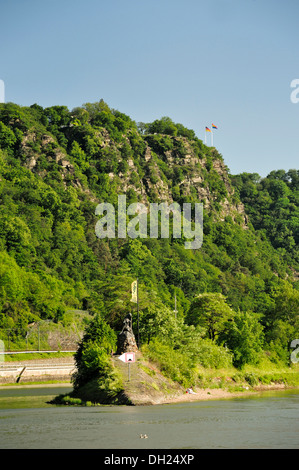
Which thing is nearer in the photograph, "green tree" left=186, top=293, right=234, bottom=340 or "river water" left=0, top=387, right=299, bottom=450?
"river water" left=0, top=387, right=299, bottom=450

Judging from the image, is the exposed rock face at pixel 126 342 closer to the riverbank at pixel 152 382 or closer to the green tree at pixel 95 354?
the green tree at pixel 95 354

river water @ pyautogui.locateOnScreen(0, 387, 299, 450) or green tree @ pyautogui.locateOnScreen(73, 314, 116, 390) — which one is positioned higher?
green tree @ pyautogui.locateOnScreen(73, 314, 116, 390)

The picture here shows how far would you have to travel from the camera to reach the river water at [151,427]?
2775cm

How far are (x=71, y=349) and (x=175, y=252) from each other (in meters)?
81.5

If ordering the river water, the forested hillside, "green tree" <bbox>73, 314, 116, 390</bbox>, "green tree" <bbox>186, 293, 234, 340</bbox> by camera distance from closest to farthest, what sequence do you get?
the river water < "green tree" <bbox>73, 314, 116, 390</bbox> < the forested hillside < "green tree" <bbox>186, 293, 234, 340</bbox>

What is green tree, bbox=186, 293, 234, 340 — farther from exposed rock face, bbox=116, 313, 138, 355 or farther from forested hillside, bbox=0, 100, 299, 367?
exposed rock face, bbox=116, 313, 138, 355

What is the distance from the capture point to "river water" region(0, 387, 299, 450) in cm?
2775

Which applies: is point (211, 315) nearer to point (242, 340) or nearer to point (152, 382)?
point (242, 340)

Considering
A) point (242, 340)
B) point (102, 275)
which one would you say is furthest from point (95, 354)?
point (102, 275)

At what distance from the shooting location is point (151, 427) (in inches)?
1256

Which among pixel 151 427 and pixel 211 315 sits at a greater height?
pixel 211 315

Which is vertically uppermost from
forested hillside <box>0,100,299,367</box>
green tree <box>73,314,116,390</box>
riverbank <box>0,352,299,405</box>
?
forested hillside <box>0,100,299,367</box>

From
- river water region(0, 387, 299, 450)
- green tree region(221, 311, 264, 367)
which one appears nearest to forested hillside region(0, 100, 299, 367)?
green tree region(221, 311, 264, 367)

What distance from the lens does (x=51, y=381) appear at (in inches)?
3194
